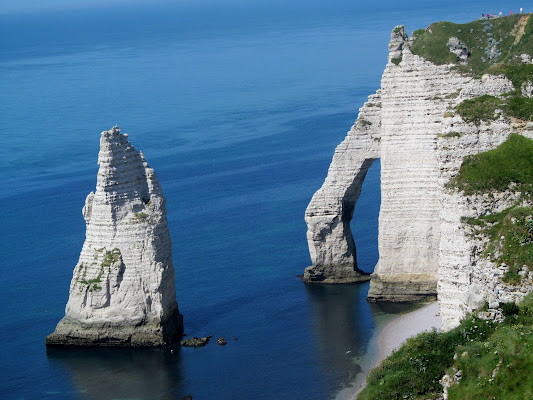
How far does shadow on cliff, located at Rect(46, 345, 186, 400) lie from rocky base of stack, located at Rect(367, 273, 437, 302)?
39.7ft

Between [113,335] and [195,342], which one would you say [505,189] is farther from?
[113,335]

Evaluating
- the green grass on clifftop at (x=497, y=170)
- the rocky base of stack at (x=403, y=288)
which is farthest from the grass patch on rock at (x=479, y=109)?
the rocky base of stack at (x=403, y=288)

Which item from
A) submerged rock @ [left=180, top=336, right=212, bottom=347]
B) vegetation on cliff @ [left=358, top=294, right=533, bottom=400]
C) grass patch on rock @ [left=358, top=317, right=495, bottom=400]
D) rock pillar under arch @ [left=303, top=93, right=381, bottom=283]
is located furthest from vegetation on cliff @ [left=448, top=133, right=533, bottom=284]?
rock pillar under arch @ [left=303, top=93, right=381, bottom=283]

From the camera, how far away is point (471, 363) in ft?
87.4

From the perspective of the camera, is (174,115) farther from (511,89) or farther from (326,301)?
(511,89)

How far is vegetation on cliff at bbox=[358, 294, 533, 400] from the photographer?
83.8 feet

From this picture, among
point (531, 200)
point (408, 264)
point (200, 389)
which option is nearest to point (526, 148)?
point (531, 200)

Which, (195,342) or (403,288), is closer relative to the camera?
(195,342)

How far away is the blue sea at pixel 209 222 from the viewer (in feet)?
158

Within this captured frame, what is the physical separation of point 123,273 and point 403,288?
50.0ft

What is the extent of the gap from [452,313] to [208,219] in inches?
1752

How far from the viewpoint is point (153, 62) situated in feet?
604

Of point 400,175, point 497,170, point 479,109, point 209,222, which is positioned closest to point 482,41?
point 400,175

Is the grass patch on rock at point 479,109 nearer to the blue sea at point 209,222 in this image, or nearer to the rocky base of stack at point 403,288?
the blue sea at point 209,222
